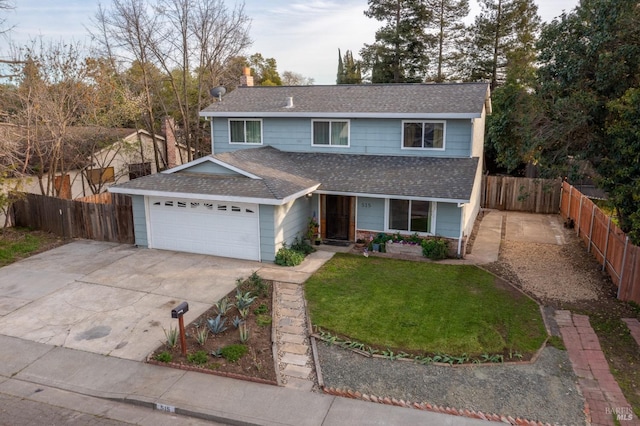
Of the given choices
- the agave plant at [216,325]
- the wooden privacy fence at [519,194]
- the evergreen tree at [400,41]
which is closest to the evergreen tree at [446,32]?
the evergreen tree at [400,41]

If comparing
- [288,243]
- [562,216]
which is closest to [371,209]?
[288,243]

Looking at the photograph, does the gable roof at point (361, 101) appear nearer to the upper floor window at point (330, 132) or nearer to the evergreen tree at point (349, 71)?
the upper floor window at point (330, 132)

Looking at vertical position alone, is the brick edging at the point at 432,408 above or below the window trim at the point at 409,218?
below

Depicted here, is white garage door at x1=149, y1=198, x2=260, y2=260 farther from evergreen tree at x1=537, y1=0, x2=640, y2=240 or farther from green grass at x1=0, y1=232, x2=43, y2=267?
evergreen tree at x1=537, y1=0, x2=640, y2=240

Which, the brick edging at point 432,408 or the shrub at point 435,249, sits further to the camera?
the shrub at point 435,249

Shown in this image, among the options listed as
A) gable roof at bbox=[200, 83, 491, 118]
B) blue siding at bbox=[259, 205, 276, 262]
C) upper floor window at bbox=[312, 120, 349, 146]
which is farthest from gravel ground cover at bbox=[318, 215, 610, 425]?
upper floor window at bbox=[312, 120, 349, 146]

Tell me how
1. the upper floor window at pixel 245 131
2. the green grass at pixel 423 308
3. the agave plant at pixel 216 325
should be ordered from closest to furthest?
the green grass at pixel 423 308 → the agave plant at pixel 216 325 → the upper floor window at pixel 245 131

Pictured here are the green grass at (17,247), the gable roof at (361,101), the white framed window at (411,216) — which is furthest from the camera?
the gable roof at (361,101)
